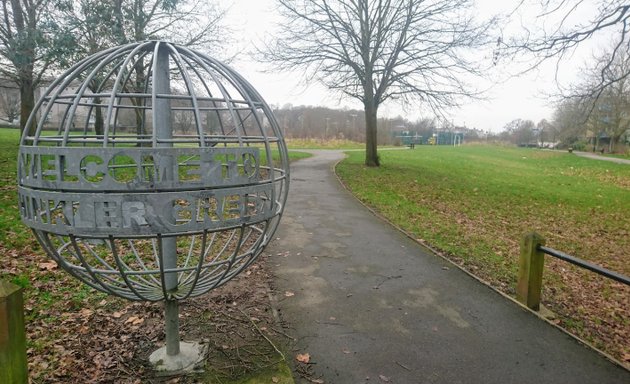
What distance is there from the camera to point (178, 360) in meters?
3.34

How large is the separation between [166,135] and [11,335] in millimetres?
1392

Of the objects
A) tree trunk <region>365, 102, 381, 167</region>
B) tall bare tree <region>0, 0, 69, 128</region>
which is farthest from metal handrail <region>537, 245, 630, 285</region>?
tree trunk <region>365, 102, 381, 167</region>

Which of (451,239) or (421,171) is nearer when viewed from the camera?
(451,239)

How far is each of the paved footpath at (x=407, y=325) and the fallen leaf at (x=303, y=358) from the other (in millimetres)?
65

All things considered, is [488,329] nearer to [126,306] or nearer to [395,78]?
[126,306]

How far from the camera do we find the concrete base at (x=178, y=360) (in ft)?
10.7

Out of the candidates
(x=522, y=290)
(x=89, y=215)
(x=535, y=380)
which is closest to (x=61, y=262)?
(x=89, y=215)

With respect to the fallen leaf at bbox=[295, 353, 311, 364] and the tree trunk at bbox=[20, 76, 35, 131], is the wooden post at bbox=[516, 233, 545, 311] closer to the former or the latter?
the fallen leaf at bbox=[295, 353, 311, 364]

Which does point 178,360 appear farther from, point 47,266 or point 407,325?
point 47,266

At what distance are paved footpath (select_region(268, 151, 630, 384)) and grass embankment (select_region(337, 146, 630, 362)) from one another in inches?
29.5

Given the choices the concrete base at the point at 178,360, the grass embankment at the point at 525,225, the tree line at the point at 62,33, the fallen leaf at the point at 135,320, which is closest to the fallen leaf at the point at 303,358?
the concrete base at the point at 178,360

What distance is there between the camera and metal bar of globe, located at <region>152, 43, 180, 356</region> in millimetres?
2285

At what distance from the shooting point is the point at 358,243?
295 inches

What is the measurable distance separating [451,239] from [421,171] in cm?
1197
